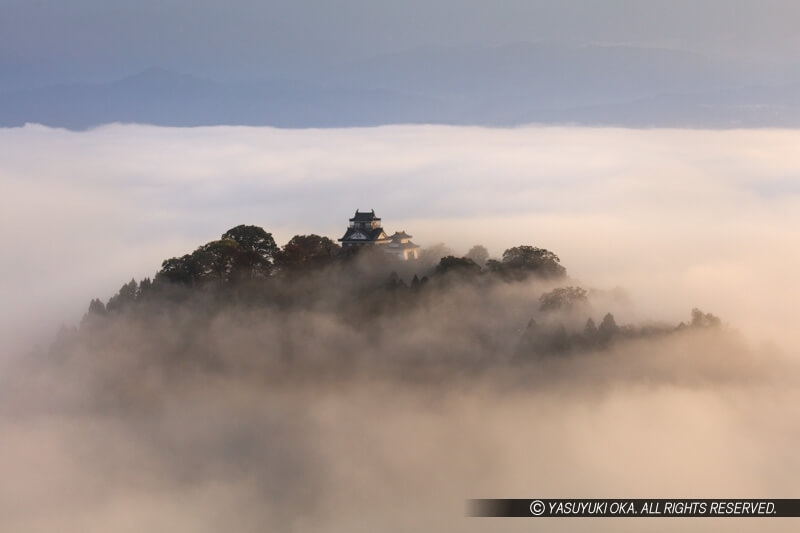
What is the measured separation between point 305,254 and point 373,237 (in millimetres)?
4826

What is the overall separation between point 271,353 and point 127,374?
486cm

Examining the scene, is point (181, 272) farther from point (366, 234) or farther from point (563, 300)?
point (563, 300)

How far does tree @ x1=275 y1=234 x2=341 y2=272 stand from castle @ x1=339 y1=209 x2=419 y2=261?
2.50m

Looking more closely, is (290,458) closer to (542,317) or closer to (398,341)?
(398,341)

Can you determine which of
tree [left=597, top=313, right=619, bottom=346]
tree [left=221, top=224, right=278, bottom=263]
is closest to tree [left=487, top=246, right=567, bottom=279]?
tree [left=597, top=313, right=619, bottom=346]

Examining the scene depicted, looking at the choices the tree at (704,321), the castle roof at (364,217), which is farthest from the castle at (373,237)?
the tree at (704,321)

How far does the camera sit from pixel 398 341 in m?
34.8

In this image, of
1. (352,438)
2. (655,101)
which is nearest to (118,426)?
(352,438)

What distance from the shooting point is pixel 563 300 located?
3394cm

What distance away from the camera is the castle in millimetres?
41375

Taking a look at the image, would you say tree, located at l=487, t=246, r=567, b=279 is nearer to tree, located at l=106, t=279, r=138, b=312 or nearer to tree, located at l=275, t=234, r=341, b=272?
tree, located at l=275, t=234, r=341, b=272

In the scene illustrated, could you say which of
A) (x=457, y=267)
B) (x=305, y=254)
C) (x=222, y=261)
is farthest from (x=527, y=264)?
(x=222, y=261)

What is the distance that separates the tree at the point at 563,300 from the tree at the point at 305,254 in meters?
8.24

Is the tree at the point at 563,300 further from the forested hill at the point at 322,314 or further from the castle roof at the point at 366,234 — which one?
the castle roof at the point at 366,234
